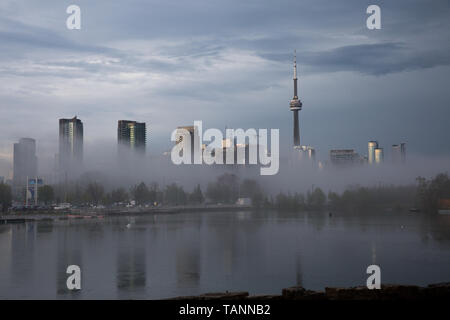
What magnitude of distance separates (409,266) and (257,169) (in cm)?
14371

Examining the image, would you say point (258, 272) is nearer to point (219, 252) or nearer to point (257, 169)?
point (219, 252)

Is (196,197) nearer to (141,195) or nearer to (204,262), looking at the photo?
(141,195)

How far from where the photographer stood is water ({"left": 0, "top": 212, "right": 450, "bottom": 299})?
919 inches

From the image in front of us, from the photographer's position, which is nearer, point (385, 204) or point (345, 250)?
point (345, 250)

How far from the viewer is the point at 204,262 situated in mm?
31844

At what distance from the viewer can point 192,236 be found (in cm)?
5125

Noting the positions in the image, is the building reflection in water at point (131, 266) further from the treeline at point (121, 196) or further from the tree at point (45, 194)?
the treeline at point (121, 196)

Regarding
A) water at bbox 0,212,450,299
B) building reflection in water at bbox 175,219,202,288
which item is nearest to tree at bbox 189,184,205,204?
water at bbox 0,212,450,299

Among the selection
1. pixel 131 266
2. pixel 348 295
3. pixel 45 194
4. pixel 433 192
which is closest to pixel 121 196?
pixel 45 194

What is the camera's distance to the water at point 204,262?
919 inches

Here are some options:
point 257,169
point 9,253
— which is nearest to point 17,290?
point 9,253

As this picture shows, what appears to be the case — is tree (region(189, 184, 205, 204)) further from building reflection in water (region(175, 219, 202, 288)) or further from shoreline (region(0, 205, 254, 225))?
building reflection in water (region(175, 219, 202, 288))

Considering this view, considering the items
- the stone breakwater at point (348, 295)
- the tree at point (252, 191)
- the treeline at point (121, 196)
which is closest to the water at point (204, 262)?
the stone breakwater at point (348, 295)
